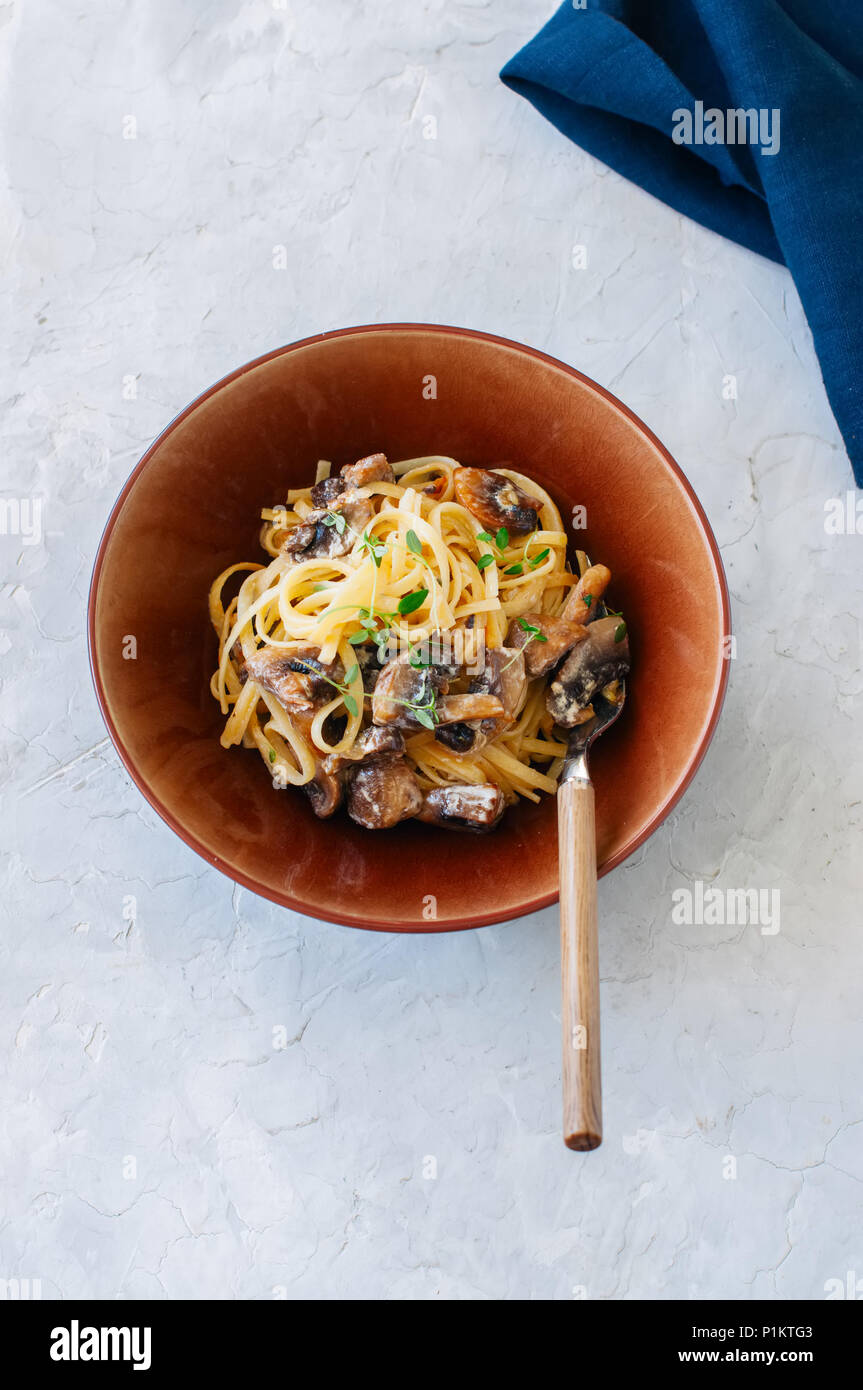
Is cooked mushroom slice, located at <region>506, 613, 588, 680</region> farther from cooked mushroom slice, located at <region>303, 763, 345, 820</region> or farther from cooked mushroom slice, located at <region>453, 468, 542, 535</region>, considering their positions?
cooked mushroom slice, located at <region>303, 763, 345, 820</region>

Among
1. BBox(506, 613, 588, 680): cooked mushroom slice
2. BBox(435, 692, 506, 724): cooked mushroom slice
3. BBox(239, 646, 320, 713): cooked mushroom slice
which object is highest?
BBox(506, 613, 588, 680): cooked mushroom slice

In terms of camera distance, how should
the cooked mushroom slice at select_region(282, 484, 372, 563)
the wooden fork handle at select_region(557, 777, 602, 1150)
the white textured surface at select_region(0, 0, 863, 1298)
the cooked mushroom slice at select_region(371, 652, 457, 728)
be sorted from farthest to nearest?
the white textured surface at select_region(0, 0, 863, 1298) → the cooked mushroom slice at select_region(282, 484, 372, 563) → the cooked mushroom slice at select_region(371, 652, 457, 728) → the wooden fork handle at select_region(557, 777, 602, 1150)

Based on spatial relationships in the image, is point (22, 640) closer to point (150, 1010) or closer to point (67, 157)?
point (150, 1010)

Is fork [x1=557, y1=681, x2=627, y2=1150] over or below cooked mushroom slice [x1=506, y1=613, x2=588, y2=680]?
below

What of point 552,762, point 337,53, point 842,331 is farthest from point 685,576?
point 337,53

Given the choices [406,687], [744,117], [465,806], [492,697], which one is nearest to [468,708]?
[492,697]

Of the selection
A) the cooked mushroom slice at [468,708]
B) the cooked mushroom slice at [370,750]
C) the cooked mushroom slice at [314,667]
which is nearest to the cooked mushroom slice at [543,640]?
the cooked mushroom slice at [468,708]

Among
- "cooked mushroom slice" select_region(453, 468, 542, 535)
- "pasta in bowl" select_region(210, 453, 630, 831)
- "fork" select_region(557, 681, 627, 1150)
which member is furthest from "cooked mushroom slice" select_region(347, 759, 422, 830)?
"cooked mushroom slice" select_region(453, 468, 542, 535)
